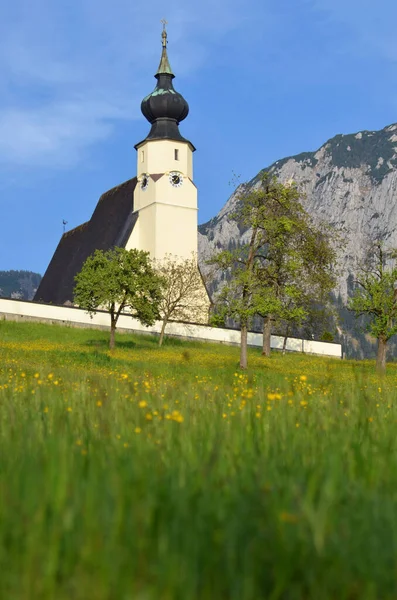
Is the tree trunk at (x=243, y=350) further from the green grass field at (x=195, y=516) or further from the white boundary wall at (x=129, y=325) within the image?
the green grass field at (x=195, y=516)

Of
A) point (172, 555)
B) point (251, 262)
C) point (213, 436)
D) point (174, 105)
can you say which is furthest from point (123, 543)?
point (174, 105)

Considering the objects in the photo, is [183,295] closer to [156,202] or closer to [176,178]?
[156,202]

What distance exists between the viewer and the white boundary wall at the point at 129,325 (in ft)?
167

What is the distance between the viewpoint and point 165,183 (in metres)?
65.9

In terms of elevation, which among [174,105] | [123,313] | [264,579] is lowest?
[264,579]

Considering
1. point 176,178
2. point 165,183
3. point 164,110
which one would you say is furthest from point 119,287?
point 164,110

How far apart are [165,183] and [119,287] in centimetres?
2737

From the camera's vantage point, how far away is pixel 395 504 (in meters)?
2.86

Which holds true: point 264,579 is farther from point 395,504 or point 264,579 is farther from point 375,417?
point 375,417

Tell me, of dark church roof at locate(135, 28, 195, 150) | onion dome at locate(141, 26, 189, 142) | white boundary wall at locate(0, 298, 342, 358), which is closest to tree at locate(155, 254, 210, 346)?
white boundary wall at locate(0, 298, 342, 358)

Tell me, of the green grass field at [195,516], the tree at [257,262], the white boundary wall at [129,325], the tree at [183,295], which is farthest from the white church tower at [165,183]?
the green grass field at [195,516]

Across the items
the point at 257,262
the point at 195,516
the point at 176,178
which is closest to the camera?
the point at 195,516

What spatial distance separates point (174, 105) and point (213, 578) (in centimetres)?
6835

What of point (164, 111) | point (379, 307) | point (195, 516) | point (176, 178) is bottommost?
point (195, 516)
